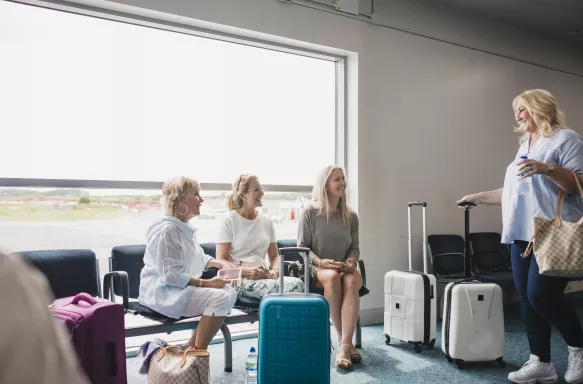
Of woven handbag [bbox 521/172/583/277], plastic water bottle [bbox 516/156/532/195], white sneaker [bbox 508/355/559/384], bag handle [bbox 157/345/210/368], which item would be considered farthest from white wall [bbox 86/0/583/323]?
bag handle [bbox 157/345/210/368]

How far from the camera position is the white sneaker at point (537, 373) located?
278 centimetres

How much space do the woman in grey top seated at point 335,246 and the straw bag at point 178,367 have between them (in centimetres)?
104

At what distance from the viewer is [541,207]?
2594mm

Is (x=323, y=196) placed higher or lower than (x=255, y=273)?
higher

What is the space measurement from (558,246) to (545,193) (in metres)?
0.29

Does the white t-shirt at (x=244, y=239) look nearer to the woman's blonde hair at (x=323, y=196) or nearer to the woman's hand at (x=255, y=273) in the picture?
Result: the woman's hand at (x=255, y=273)

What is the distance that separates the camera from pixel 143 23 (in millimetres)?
3484

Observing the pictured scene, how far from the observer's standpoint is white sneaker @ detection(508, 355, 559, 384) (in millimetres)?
2783

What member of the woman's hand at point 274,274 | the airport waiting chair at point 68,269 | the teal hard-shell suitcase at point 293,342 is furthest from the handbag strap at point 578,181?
the airport waiting chair at point 68,269

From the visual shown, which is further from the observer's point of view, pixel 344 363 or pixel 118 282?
pixel 344 363

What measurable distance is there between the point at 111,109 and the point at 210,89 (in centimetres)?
75

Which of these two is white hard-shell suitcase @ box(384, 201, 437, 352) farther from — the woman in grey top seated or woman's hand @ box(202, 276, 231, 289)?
woman's hand @ box(202, 276, 231, 289)

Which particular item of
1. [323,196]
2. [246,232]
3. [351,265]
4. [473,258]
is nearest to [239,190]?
[246,232]

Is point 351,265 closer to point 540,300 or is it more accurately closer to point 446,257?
point 540,300
